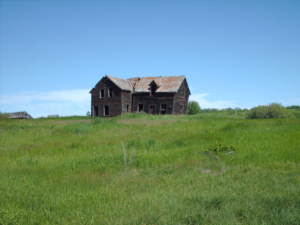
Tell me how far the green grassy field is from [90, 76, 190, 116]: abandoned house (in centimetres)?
2547

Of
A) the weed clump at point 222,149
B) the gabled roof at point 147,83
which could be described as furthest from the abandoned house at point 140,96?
the weed clump at point 222,149

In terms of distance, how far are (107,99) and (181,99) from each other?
415 inches

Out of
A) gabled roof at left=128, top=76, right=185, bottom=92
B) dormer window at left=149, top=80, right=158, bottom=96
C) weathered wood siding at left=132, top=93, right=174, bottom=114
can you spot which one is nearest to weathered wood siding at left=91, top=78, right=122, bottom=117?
weathered wood siding at left=132, top=93, right=174, bottom=114

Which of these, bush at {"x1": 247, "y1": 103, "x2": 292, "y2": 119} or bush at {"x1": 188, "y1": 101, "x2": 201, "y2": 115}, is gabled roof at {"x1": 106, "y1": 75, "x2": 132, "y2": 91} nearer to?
bush at {"x1": 188, "y1": 101, "x2": 201, "y2": 115}

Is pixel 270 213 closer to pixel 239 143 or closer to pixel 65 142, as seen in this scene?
pixel 239 143

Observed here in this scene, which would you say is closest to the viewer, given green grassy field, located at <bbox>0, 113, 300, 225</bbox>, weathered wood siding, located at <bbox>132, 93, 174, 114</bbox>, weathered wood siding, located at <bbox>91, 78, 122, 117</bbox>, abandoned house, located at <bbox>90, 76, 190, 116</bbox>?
green grassy field, located at <bbox>0, 113, 300, 225</bbox>

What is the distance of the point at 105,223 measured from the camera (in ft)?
16.4

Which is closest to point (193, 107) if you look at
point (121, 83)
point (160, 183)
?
point (121, 83)

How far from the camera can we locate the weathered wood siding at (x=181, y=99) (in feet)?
130

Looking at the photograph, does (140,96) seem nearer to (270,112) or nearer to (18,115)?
(270,112)

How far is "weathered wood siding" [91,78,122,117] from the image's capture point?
131ft

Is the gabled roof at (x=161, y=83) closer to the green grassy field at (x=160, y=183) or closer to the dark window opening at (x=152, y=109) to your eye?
the dark window opening at (x=152, y=109)

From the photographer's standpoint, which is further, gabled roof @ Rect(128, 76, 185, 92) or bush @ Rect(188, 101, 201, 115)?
bush @ Rect(188, 101, 201, 115)

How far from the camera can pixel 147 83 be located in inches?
1631
